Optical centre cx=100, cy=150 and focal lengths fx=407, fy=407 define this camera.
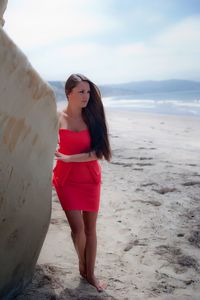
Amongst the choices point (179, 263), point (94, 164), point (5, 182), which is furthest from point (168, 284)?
point (5, 182)

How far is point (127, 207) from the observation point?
5.00 meters

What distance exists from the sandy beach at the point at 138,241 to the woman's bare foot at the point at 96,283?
0.13 ft

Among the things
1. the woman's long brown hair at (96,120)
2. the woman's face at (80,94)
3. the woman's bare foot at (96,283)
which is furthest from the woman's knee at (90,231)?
the woman's face at (80,94)

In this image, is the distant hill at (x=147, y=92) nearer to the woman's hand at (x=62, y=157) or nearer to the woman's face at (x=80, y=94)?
the woman's face at (x=80, y=94)

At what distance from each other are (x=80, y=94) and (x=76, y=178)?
0.64 meters

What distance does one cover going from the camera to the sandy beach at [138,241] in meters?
3.22

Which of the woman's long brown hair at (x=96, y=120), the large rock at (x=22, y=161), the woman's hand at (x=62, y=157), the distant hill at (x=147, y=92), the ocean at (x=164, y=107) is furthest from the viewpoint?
the distant hill at (x=147, y=92)

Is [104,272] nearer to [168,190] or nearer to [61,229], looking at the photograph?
[61,229]

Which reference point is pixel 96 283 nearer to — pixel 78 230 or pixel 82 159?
pixel 78 230

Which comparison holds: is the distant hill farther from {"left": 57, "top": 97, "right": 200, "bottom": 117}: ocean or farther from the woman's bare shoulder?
the woman's bare shoulder

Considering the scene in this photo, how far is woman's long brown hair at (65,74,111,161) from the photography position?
3.16 meters

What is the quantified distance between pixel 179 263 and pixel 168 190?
2024mm

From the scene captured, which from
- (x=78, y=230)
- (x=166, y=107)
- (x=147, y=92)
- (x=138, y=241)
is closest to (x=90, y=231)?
(x=78, y=230)

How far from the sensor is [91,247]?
10.6 feet
